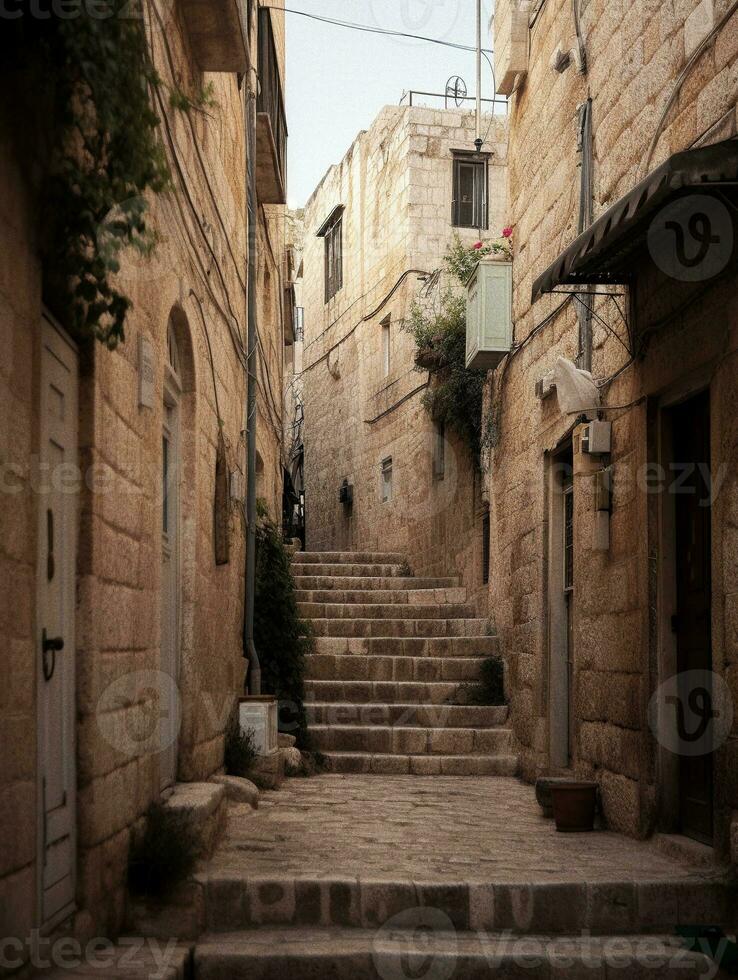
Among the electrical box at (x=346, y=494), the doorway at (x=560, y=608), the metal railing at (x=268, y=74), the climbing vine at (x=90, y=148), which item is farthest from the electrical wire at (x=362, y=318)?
the climbing vine at (x=90, y=148)

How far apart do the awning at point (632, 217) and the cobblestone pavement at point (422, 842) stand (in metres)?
2.94

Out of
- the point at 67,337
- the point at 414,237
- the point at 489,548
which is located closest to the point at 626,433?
the point at 67,337

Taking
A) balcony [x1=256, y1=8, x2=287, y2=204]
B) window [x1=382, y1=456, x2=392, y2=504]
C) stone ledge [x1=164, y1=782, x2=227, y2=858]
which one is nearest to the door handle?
stone ledge [x1=164, y1=782, x2=227, y2=858]

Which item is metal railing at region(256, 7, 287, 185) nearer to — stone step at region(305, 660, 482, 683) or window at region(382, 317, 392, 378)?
stone step at region(305, 660, 482, 683)

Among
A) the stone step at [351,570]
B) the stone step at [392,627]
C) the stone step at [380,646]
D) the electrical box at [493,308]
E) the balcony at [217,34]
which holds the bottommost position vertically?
the stone step at [380,646]

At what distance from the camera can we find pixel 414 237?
17172 millimetres

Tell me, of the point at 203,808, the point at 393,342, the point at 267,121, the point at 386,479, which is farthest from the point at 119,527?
the point at 386,479

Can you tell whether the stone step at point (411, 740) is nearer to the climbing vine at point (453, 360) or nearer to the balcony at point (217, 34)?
the climbing vine at point (453, 360)

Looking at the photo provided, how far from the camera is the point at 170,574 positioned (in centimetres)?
656

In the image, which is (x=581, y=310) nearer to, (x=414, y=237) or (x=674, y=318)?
(x=674, y=318)

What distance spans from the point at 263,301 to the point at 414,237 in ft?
15.1

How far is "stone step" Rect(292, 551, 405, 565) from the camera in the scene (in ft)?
51.8

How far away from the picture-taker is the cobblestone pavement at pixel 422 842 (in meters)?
5.48

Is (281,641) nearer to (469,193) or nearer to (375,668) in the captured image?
(375,668)
